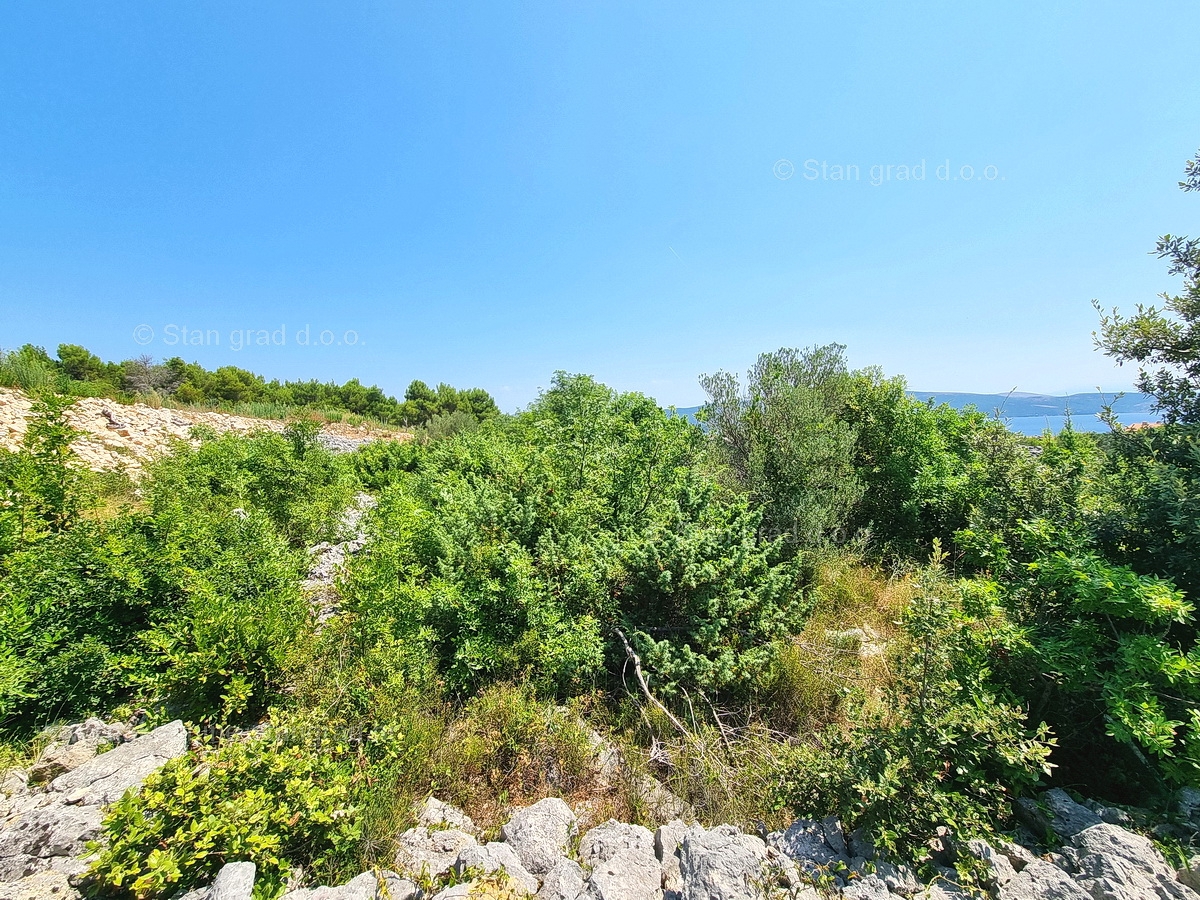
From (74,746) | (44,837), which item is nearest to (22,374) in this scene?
(74,746)

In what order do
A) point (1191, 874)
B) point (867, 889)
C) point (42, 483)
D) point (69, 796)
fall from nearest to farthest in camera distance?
point (1191, 874)
point (867, 889)
point (69, 796)
point (42, 483)

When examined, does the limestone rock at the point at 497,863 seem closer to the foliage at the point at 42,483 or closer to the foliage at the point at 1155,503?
the foliage at the point at 1155,503

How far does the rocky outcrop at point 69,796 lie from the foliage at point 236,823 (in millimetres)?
150

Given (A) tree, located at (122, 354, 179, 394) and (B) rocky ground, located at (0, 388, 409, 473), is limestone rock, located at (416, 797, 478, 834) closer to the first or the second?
(B) rocky ground, located at (0, 388, 409, 473)

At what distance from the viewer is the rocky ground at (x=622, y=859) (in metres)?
1.96

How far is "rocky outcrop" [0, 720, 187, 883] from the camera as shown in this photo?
2061 mm

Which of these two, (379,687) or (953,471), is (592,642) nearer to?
(379,687)

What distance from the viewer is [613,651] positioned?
162 inches

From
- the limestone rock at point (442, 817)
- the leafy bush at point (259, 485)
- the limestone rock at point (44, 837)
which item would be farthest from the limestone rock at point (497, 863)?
the leafy bush at point (259, 485)

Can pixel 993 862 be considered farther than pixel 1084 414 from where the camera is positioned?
No

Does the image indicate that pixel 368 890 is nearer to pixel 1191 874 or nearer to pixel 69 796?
pixel 69 796

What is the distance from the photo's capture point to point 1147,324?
10.8 ft

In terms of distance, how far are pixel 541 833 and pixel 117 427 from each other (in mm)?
16247

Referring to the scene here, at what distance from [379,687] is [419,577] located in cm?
159
